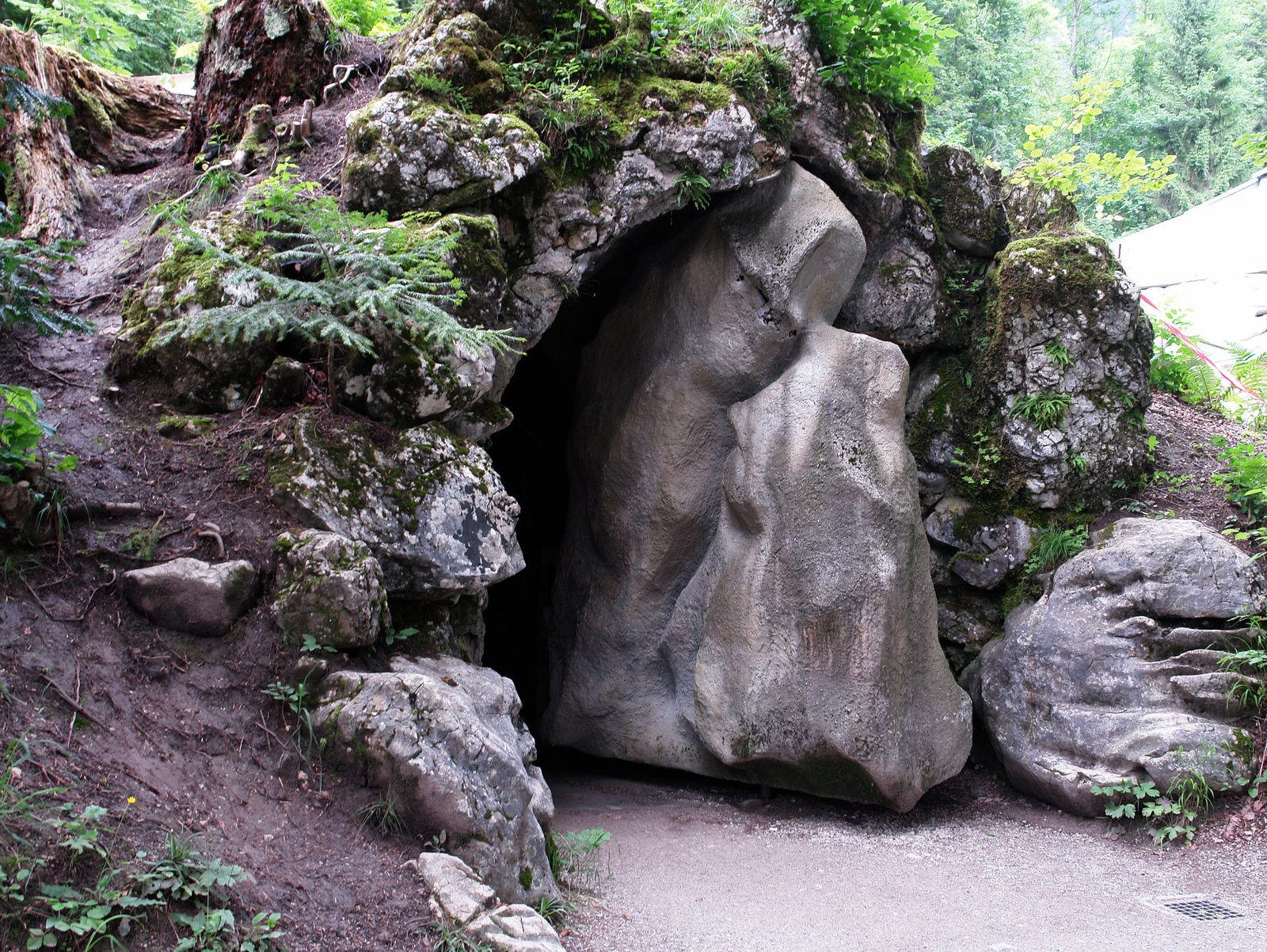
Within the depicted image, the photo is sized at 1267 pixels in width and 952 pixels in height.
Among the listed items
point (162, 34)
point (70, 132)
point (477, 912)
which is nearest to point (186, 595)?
point (477, 912)

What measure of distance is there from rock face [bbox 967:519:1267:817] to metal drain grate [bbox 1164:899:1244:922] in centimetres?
103

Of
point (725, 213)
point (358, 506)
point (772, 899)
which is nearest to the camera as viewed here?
point (358, 506)

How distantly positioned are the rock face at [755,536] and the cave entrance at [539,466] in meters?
0.42

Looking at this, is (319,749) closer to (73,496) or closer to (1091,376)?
(73,496)

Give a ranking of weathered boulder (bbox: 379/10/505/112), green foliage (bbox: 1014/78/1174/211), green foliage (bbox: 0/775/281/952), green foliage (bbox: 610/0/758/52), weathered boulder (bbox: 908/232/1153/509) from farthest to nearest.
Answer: green foliage (bbox: 1014/78/1174/211) < weathered boulder (bbox: 908/232/1153/509) < green foliage (bbox: 610/0/758/52) < weathered boulder (bbox: 379/10/505/112) < green foliage (bbox: 0/775/281/952)

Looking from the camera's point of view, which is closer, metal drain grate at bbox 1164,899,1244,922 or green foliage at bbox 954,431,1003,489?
metal drain grate at bbox 1164,899,1244,922

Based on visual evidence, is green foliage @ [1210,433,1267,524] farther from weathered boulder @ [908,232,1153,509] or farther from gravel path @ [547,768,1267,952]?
gravel path @ [547,768,1267,952]

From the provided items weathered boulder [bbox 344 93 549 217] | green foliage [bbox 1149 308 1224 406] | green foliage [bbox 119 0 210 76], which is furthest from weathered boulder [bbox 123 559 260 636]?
green foliage [bbox 119 0 210 76]

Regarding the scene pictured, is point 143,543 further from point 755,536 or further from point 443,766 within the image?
point 755,536

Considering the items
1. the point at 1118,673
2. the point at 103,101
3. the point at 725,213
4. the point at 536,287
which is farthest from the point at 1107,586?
the point at 103,101

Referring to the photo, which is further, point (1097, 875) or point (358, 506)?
point (1097, 875)

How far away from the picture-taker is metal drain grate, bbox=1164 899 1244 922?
4.57 metres

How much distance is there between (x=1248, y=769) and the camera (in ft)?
18.2

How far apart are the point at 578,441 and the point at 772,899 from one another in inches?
167
